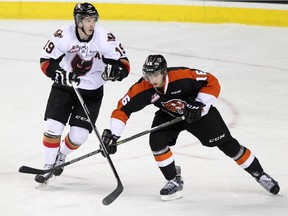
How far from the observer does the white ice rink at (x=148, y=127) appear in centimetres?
408

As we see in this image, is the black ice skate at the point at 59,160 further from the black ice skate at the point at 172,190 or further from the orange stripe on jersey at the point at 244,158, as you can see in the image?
the orange stripe on jersey at the point at 244,158

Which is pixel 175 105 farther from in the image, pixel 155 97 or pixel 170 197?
pixel 170 197

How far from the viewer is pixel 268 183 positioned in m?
4.17

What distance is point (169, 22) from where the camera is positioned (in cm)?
949

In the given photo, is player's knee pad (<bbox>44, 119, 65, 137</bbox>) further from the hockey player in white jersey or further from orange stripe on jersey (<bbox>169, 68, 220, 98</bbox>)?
orange stripe on jersey (<bbox>169, 68, 220, 98</bbox>)

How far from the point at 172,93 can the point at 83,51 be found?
60 cm

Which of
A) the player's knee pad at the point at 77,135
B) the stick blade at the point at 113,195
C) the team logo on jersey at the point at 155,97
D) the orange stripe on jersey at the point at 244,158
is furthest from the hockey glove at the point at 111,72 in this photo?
the orange stripe on jersey at the point at 244,158

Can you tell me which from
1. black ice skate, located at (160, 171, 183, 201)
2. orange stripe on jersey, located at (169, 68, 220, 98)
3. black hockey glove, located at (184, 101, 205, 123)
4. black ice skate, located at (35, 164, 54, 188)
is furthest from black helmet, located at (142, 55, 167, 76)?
black ice skate, located at (35, 164, 54, 188)

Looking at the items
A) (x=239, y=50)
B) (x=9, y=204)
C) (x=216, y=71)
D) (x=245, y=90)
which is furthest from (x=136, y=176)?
(x=239, y=50)

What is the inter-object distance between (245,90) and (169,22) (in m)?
3.05

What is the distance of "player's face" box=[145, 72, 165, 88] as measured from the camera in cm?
392

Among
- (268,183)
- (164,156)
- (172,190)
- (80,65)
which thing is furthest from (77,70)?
(268,183)

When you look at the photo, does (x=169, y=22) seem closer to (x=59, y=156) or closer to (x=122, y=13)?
(x=122, y=13)

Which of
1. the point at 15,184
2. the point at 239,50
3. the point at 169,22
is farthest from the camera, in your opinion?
the point at 169,22
